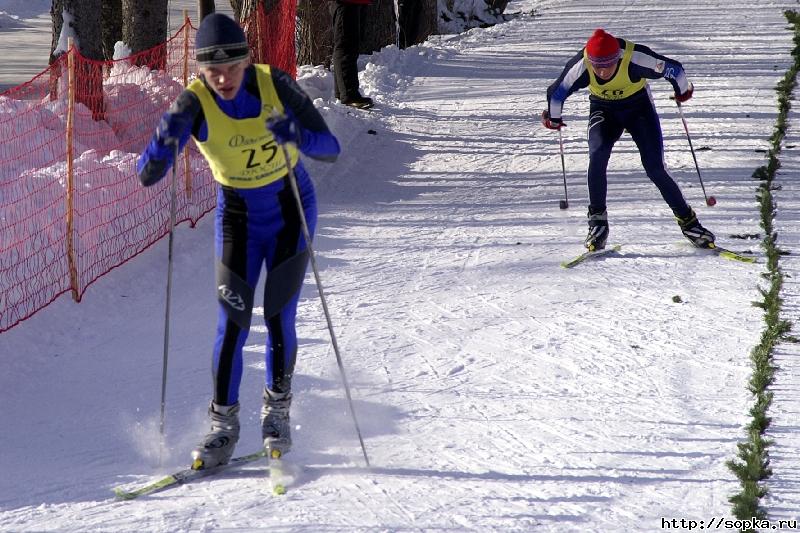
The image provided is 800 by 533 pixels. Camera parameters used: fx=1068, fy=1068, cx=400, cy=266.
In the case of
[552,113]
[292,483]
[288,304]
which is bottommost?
[292,483]

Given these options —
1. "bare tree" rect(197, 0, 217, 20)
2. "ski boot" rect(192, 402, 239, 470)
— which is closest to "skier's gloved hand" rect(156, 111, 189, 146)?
"ski boot" rect(192, 402, 239, 470)

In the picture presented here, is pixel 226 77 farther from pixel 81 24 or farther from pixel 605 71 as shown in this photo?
pixel 81 24

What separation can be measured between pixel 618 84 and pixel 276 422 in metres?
3.99

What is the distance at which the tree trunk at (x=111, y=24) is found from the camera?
1437 centimetres

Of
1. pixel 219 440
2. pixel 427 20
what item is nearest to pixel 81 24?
pixel 219 440

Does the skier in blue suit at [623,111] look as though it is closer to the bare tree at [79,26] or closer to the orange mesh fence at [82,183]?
the orange mesh fence at [82,183]

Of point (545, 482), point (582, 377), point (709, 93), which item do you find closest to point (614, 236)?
point (582, 377)

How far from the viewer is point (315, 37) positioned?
14.9m

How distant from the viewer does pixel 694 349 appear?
6164mm

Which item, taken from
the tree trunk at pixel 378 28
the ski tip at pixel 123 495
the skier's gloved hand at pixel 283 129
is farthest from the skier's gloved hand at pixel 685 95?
the tree trunk at pixel 378 28

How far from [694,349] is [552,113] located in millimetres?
2527

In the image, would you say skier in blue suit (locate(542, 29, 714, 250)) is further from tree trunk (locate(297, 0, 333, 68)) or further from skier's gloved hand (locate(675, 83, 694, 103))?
tree trunk (locate(297, 0, 333, 68))

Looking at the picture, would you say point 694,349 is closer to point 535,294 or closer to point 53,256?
point 535,294

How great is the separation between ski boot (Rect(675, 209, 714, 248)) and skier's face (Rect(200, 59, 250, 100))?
4.43 metres
